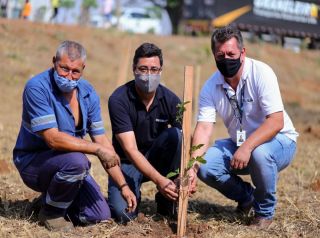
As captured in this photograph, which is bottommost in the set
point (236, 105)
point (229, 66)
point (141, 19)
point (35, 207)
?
point (35, 207)

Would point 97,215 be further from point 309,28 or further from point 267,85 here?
point 309,28

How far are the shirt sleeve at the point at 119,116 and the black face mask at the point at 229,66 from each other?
30.2 inches

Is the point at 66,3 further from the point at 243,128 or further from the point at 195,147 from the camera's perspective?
the point at 195,147

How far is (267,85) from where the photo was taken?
4422 millimetres

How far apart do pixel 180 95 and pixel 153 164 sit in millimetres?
11519

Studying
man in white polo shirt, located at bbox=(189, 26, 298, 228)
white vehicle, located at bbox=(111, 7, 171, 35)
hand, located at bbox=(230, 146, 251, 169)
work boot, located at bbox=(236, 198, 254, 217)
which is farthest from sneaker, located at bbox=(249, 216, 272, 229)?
white vehicle, located at bbox=(111, 7, 171, 35)

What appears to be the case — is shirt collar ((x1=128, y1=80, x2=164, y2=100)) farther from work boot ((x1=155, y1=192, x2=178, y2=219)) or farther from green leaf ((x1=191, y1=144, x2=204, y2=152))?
work boot ((x1=155, y1=192, x2=178, y2=219))

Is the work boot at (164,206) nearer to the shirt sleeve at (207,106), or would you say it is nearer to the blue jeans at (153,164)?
the blue jeans at (153,164)

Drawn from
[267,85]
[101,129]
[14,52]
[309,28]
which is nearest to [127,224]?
[101,129]

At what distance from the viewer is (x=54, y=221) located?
4.32 metres

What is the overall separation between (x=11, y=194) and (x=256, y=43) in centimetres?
2018

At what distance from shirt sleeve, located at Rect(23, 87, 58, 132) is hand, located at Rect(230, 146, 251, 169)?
1.29 meters

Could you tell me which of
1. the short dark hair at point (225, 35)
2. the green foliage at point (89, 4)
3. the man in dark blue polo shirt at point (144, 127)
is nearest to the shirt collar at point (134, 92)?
the man in dark blue polo shirt at point (144, 127)

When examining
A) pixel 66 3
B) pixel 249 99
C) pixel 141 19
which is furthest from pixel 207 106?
pixel 141 19
